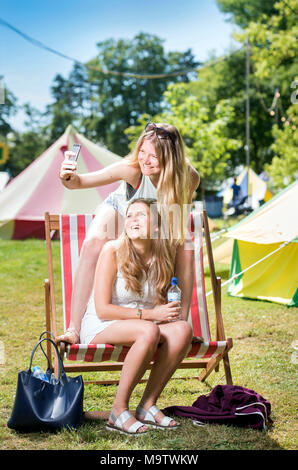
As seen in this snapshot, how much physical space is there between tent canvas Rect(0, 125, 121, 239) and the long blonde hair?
25.8 ft

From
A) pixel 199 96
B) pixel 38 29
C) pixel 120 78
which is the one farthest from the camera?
pixel 120 78

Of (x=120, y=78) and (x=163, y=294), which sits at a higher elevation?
(x=120, y=78)

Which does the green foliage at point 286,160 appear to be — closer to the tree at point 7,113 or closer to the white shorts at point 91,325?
the white shorts at point 91,325

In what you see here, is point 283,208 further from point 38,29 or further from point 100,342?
point 38,29

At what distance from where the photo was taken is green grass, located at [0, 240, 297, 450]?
7.87 feet

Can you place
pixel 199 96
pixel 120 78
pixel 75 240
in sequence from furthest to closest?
pixel 120 78
pixel 199 96
pixel 75 240

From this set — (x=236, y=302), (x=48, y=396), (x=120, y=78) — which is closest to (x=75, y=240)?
(x=48, y=396)

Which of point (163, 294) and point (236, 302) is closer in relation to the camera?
point (163, 294)

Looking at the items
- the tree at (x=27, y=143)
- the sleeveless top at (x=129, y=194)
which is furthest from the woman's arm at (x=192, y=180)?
the tree at (x=27, y=143)

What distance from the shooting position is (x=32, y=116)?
38.6 m

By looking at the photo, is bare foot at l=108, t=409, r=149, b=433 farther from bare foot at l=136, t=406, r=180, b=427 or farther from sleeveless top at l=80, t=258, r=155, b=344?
sleeveless top at l=80, t=258, r=155, b=344

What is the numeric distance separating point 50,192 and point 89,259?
812 centimetres

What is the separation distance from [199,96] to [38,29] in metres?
14.6

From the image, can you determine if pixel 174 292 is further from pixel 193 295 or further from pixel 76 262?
pixel 76 262
